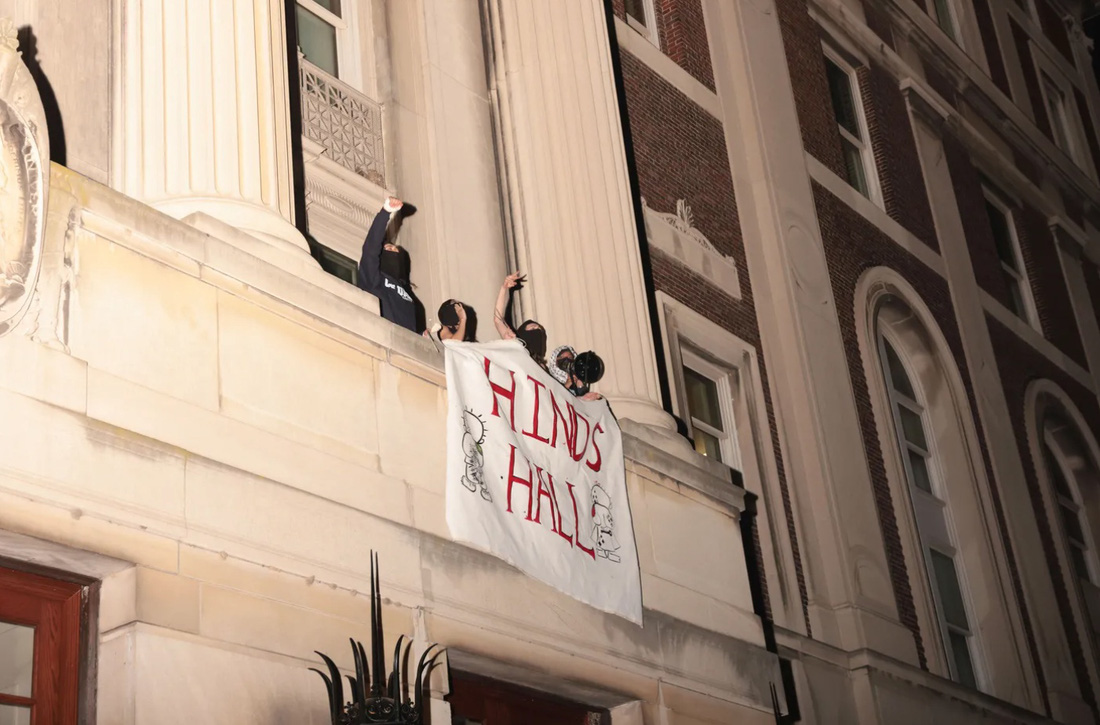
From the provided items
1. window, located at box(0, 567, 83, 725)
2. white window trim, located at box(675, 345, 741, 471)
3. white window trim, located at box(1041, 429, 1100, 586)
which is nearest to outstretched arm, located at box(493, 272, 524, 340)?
white window trim, located at box(675, 345, 741, 471)

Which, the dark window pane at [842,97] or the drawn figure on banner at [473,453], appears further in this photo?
the dark window pane at [842,97]

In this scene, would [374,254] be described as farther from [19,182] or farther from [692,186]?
[692,186]

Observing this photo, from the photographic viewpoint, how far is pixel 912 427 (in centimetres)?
2164

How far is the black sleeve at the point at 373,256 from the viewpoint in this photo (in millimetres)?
11758

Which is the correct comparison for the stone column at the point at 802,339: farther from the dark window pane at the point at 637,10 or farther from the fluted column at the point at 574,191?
the fluted column at the point at 574,191

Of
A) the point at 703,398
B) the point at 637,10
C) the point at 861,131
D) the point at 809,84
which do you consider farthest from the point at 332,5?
the point at 861,131

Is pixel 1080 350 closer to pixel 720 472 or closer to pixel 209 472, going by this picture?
pixel 720 472

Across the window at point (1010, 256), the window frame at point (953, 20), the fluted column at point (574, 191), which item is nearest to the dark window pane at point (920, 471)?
the window at point (1010, 256)

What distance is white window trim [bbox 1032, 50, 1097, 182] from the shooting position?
1260 inches

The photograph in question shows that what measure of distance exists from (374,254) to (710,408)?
665 centimetres

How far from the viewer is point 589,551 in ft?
37.0

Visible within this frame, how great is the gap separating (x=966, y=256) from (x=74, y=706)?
61.2 feet

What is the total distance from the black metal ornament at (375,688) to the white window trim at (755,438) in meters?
7.59

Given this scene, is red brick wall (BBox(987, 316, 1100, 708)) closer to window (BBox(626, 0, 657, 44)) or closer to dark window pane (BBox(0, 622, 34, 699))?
window (BBox(626, 0, 657, 44))
